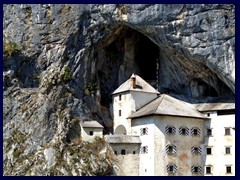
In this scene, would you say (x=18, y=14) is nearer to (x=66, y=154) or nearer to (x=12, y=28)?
(x=12, y=28)

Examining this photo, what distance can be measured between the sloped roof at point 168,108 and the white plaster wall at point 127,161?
3.70 metres

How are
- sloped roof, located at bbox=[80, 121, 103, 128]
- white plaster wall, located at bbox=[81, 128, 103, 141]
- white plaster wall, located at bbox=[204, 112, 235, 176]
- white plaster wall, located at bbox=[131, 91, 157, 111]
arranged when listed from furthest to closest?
white plaster wall, located at bbox=[131, 91, 157, 111]
sloped roof, located at bbox=[80, 121, 103, 128]
white plaster wall, located at bbox=[81, 128, 103, 141]
white plaster wall, located at bbox=[204, 112, 235, 176]

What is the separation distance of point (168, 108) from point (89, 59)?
11.7m

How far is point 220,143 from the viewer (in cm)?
7119

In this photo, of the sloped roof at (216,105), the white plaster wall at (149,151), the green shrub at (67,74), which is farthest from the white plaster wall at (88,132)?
the sloped roof at (216,105)

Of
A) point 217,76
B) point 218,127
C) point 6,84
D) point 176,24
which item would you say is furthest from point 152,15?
point 6,84

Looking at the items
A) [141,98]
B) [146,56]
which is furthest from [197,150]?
[146,56]

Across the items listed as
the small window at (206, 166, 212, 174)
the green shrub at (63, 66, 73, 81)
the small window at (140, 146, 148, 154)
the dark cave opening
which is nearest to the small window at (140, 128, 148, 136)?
the small window at (140, 146, 148, 154)

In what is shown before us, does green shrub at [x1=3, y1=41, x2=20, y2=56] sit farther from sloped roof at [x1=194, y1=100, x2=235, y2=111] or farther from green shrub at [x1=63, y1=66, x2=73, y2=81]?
sloped roof at [x1=194, y1=100, x2=235, y2=111]

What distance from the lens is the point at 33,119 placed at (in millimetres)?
73875

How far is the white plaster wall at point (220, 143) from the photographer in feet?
232

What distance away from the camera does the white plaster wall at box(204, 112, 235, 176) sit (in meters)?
70.6

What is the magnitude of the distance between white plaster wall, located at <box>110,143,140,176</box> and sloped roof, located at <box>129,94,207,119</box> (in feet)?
12.2

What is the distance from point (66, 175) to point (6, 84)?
14.9 m
